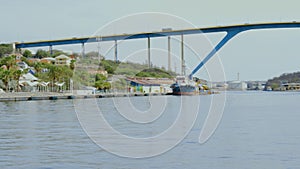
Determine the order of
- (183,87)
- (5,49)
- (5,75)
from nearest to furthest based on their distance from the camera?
(5,75) < (183,87) < (5,49)

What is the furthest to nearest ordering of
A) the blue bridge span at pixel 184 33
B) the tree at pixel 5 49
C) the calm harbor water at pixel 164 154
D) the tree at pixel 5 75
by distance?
the tree at pixel 5 49 → the blue bridge span at pixel 184 33 → the tree at pixel 5 75 → the calm harbor water at pixel 164 154

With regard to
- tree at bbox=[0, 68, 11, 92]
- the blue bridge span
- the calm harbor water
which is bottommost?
the calm harbor water

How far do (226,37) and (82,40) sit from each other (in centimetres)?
1839

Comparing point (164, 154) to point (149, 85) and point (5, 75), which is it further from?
point (149, 85)

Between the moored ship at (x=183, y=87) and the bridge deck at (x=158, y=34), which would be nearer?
the bridge deck at (x=158, y=34)

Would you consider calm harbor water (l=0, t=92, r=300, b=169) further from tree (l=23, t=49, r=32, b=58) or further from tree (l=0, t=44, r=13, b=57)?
tree (l=23, t=49, r=32, b=58)

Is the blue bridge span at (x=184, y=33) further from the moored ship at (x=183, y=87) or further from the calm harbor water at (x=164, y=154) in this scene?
the calm harbor water at (x=164, y=154)

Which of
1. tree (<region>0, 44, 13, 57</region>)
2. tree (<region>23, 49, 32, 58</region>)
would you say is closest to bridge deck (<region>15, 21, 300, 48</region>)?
tree (<region>0, 44, 13, 57</region>)

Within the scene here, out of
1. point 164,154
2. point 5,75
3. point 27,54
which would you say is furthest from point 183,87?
point 164,154

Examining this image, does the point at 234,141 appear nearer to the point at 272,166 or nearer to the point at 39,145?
the point at 272,166

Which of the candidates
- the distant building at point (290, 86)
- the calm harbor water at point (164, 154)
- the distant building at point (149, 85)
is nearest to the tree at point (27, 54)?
the distant building at point (149, 85)

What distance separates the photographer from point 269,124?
14.5 metres

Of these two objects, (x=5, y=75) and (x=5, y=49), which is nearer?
(x=5, y=75)

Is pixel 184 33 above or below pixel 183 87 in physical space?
above
